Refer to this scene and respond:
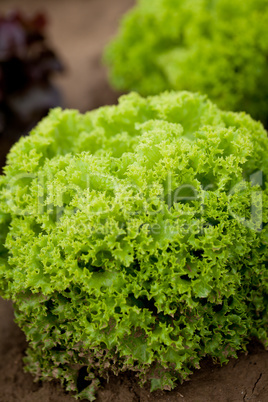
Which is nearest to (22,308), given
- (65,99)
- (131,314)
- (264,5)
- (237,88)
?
(131,314)

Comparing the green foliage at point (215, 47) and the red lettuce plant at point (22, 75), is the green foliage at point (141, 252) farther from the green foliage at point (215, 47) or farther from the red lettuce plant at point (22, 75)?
the red lettuce plant at point (22, 75)

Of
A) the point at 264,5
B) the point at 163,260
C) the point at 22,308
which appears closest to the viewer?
the point at 163,260

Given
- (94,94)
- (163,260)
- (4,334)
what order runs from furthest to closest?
(94,94)
(4,334)
(163,260)

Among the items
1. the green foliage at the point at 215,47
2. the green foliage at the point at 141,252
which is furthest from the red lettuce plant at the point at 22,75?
the green foliage at the point at 141,252

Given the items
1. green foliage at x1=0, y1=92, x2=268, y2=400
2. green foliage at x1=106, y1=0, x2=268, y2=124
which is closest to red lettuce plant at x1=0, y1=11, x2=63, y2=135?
green foliage at x1=106, y1=0, x2=268, y2=124

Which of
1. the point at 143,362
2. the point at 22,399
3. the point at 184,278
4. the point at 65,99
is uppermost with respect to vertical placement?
the point at 65,99

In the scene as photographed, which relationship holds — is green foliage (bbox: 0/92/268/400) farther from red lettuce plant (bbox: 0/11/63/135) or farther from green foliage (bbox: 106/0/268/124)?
red lettuce plant (bbox: 0/11/63/135)

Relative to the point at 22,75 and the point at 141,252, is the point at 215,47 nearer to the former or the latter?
the point at 22,75

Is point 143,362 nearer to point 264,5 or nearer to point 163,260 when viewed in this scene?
point 163,260
